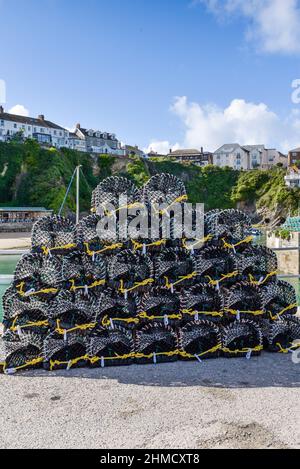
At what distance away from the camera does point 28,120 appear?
62406 mm

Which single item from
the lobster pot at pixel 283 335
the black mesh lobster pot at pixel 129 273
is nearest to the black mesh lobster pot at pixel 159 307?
the black mesh lobster pot at pixel 129 273

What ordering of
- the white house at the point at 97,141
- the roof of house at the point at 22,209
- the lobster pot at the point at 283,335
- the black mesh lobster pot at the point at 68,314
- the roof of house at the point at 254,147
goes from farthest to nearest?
the roof of house at the point at 254,147 → the white house at the point at 97,141 → the roof of house at the point at 22,209 → the lobster pot at the point at 283,335 → the black mesh lobster pot at the point at 68,314

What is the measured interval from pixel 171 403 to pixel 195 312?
3.61 ft

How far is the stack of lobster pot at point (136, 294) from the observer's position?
11.9 feet

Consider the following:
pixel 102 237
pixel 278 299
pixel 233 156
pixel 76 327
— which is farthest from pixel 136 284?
pixel 233 156

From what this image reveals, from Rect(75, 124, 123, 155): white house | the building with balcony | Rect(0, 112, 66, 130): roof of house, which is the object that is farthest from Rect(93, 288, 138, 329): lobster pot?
the building with balcony

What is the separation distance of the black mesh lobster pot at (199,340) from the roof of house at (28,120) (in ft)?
203

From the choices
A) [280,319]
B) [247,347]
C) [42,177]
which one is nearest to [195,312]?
[247,347]

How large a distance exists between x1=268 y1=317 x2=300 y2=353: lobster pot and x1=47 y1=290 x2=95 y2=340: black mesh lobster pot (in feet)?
5.90

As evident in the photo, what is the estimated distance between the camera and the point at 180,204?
4.12m

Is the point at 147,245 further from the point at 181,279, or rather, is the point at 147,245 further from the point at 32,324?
the point at 32,324

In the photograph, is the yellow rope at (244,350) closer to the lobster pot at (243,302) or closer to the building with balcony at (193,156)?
the lobster pot at (243,302)

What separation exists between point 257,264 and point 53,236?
7.10ft
